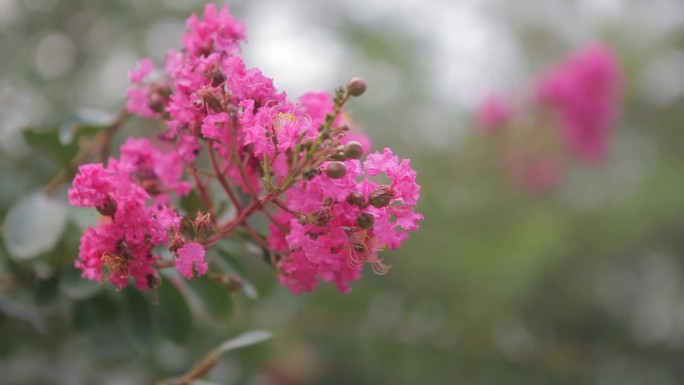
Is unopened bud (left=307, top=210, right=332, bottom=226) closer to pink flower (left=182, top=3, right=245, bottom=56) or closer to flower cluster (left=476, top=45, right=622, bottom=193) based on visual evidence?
pink flower (left=182, top=3, right=245, bottom=56)

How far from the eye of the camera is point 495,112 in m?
→ 3.39

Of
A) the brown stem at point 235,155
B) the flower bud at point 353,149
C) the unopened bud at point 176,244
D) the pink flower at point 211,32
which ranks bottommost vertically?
the unopened bud at point 176,244

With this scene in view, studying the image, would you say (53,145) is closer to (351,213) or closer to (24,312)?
(24,312)

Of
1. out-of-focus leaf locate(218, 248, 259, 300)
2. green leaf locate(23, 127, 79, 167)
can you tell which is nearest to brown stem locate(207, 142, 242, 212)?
out-of-focus leaf locate(218, 248, 259, 300)

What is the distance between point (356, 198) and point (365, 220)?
0.02 meters

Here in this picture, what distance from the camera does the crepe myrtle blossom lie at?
30.1 inches

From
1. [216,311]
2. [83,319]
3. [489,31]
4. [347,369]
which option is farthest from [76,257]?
[489,31]

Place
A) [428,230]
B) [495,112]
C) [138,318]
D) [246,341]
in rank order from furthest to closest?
1. [495,112]
2. [428,230]
3. [138,318]
4. [246,341]

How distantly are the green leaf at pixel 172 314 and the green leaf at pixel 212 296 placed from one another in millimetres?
72

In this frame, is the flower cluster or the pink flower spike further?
the flower cluster

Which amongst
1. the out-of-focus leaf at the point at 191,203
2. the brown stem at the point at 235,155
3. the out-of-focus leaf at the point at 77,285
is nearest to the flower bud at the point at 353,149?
the brown stem at the point at 235,155

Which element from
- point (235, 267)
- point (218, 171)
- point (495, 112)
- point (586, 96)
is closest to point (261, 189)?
point (218, 171)

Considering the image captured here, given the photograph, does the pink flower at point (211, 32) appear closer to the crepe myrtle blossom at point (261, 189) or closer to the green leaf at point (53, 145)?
the crepe myrtle blossom at point (261, 189)

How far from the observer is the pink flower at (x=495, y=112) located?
3.38 meters
